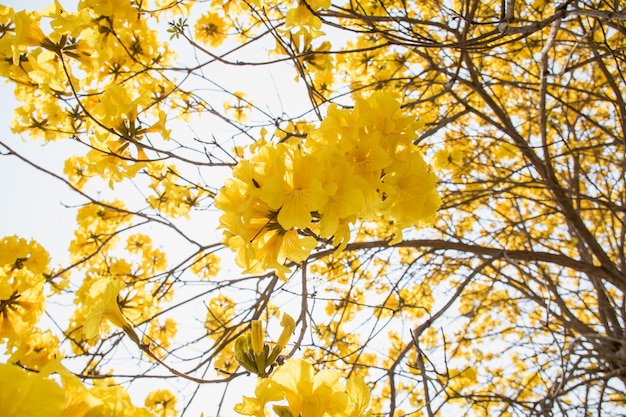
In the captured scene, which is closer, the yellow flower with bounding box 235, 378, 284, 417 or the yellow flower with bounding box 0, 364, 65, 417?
the yellow flower with bounding box 0, 364, 65, 417

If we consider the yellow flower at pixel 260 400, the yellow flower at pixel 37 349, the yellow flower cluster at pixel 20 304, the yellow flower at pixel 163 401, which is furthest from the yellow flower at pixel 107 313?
the yellow flower at pixel 163 401

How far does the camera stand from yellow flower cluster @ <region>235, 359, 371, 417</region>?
1.11 metres

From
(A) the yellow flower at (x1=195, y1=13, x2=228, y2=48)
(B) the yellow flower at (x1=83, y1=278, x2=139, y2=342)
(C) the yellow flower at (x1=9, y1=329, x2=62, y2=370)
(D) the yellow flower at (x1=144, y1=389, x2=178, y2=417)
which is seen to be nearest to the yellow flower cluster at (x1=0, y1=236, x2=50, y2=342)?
(C) the yellow flower at (x1=9, y1=329, x2=62, y2=370)

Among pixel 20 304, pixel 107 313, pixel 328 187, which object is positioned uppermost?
pixel 20 304

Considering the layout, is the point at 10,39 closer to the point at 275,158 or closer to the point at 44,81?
the point at 44,81

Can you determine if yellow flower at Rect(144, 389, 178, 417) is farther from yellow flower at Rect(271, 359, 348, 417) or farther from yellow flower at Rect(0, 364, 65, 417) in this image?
yellow flower at Rect(0, 364, 65, 417)

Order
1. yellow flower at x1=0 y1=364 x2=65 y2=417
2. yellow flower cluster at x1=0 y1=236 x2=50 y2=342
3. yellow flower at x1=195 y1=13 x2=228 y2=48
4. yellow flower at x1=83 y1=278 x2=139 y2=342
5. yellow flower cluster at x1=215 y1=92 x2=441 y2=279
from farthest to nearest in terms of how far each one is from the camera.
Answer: yellow flower at x1=195 y1=13 x2=228 y2=48 < yellow flower cluster at x1=0 y1=236 x2=50 y2=342 < yellow flower at x1=83 y1=278 x2=139 y2=342 < yellow flower cluster at x1=215 y1=92 x2=441 y2=279 < yellow flower at x1=0 y1=364 x2=65 y2=417

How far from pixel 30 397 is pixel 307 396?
67cm

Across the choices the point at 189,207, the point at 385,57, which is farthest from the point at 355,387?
the point at 385,57

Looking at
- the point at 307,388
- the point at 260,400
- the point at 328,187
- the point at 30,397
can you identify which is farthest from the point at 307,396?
the point at 30,397

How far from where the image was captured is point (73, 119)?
2.72 m

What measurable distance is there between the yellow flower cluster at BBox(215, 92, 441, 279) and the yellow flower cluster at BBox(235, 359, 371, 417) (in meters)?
0.30

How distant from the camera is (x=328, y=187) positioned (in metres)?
1.16

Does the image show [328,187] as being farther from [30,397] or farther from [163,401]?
[163,401]
